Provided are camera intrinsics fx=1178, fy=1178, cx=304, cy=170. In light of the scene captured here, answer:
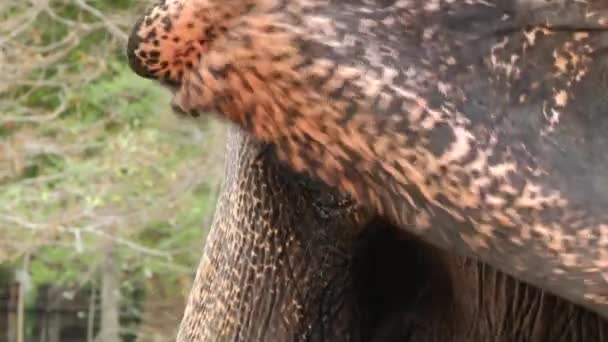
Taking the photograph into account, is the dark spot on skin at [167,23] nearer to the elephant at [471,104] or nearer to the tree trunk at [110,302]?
the elephant at [471,104]

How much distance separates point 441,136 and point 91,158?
4.54 m

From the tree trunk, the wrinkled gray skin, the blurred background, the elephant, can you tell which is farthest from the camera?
the tree trunk

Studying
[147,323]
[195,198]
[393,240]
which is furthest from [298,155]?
[147,323]

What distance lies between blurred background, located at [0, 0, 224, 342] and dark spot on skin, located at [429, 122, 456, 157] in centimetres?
399

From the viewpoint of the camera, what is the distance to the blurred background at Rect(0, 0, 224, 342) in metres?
4.61

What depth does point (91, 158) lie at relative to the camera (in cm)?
487

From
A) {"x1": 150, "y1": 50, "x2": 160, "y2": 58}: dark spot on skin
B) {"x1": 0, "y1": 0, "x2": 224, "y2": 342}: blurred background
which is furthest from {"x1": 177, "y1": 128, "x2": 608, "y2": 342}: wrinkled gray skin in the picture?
{"x1": 0, "y1": 0, "x2": 224, "y2": 342}: blurred background

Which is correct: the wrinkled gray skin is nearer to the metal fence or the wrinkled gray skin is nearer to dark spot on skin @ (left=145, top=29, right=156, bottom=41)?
dark spot on skin @ (left=145, top=29, right=156, bottom=41)

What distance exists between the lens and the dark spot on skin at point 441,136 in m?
0.42

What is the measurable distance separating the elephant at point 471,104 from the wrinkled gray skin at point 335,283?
5.1 inches

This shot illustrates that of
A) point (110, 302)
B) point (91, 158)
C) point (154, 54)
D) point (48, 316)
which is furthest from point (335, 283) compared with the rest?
point (48, 316)

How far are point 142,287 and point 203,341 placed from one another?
18.7ft

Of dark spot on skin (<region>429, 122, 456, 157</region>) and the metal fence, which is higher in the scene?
dark spot on skin (<region>429, 122, 456, 157</region>)

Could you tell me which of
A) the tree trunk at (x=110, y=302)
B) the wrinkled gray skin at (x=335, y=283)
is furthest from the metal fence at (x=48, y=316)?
the wrinkled gray skin at (x=335, y=283)
